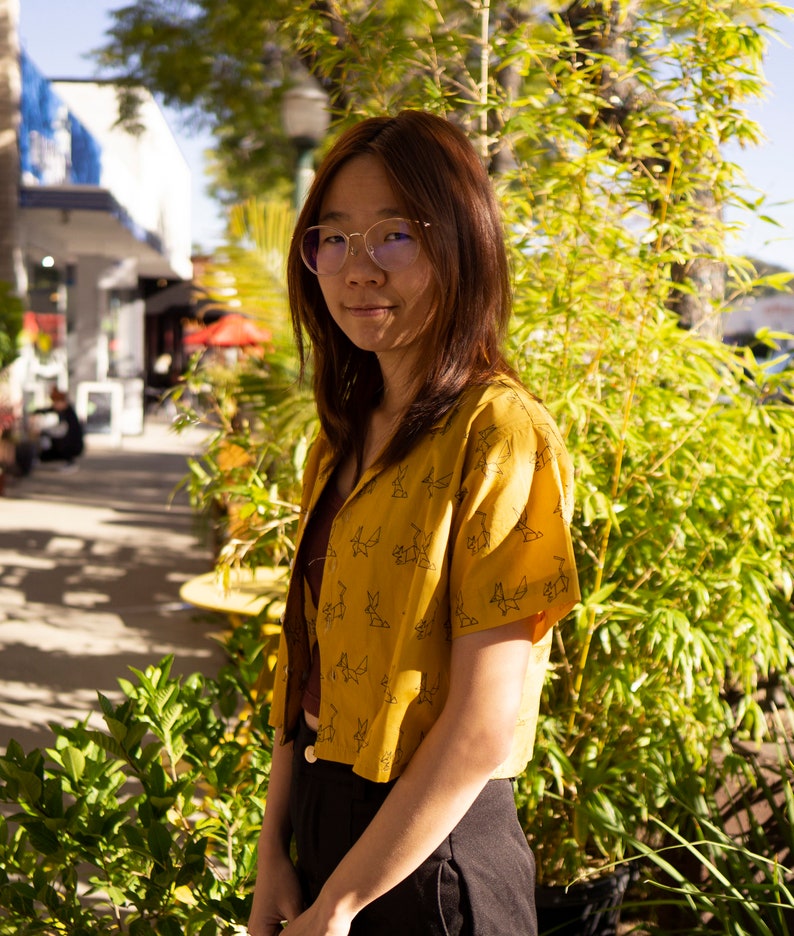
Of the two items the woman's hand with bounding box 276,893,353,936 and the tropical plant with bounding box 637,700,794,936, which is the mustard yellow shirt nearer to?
the woman's hand with bounding box 276,893,353,936

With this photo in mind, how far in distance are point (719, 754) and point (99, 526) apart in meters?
8.75

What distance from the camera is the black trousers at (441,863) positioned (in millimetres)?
1312

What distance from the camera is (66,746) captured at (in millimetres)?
2055

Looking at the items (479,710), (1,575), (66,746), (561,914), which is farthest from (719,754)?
(1,575)

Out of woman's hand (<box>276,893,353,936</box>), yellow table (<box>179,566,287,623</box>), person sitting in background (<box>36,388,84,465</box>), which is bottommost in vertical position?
person sitting in background (<box>36,388,84,465</box>)

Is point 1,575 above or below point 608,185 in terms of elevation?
below

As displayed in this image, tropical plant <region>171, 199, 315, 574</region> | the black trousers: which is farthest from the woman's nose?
tropical plant <region>171, 199, 315, 574</region>

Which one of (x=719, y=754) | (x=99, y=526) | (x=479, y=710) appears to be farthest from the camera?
(x=99, y=526)

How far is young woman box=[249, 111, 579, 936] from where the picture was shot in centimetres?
122

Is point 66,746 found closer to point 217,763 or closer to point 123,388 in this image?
point 217,763

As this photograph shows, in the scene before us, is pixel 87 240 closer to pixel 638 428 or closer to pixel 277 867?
pixel 638 428

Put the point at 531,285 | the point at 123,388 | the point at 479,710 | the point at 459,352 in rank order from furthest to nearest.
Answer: the point at 123,388 → the point at 531,285 → the point at 459,352 → the point at 479,710

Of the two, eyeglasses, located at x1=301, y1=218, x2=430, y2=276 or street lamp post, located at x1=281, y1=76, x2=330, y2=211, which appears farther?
street lamp post, located at x1=281, y1=76, x2=330, y2=211

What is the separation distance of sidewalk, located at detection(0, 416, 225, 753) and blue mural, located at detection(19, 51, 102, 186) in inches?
176
